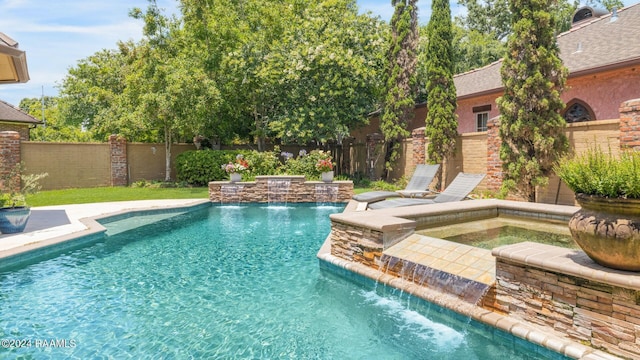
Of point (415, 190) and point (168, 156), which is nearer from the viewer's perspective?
point (415, 190)

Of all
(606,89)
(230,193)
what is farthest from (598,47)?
(230,193)

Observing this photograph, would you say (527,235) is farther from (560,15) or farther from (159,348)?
(560,15)

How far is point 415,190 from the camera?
11.9 metres

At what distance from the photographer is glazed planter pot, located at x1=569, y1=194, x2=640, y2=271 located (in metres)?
3.25

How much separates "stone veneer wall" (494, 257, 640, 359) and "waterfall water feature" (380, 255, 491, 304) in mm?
229

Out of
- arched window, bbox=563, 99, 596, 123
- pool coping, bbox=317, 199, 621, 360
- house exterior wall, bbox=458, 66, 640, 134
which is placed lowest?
pool coping, bbox=317, 199, 621, 360

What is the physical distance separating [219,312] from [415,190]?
8.34 m

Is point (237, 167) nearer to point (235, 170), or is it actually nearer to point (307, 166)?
point (235, 170)

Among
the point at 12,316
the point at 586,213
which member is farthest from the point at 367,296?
the point at 12,316

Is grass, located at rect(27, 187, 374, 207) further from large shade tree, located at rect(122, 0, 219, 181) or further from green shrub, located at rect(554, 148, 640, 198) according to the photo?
green shrub, located at rect(554, 148, 640, 198)

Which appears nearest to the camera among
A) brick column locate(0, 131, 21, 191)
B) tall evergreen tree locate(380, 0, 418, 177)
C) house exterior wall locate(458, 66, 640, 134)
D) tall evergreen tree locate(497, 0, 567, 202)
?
tall evergreen tree locate(497, 0, 567, 202)

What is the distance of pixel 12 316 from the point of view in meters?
4.54

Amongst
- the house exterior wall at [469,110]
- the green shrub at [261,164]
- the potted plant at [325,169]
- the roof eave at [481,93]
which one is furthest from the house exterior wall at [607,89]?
the green shrub at [261,164]

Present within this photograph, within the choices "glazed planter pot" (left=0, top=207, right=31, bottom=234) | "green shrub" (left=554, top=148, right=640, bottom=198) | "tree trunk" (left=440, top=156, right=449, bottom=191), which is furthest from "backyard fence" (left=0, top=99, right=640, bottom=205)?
"glazed planter pot" (left=0, top=207, right=31, bottom=234)
